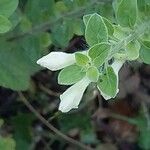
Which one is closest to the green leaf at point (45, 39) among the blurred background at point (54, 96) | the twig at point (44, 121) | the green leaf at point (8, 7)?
the blurred background at point (54, 96)

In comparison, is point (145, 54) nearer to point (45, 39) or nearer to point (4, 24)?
point (4, 24)

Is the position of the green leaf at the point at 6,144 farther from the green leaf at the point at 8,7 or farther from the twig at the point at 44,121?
the twig at the point at 44,121

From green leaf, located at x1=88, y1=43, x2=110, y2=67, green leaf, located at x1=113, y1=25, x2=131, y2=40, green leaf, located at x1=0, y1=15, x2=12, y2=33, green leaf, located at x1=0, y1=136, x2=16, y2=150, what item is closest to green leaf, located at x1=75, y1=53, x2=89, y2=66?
green leaf, located at x1=88, y1=43, x2=110, y2=67

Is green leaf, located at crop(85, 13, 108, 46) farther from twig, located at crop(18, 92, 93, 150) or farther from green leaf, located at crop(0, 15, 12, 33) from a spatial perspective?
twig, located at crop(18, 92, 93, 150)

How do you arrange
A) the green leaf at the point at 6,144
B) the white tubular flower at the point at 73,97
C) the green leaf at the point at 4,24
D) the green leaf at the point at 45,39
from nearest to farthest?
the white tubular flower at the point at 73,97, the green leaf at the point at 4,24, the green leaf at the point at 6,144, the green leaf at the point at 45,39

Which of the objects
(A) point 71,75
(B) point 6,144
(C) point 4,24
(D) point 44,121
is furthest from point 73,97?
(D) point 44,121

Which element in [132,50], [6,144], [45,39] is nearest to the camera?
[132,50]

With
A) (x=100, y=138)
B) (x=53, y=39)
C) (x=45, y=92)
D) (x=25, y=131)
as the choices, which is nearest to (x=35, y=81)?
(x=45, y=92)

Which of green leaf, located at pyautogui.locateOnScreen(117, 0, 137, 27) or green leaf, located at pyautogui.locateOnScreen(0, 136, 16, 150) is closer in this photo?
green leaf, located at pyautogui.locateOnScreen(117, 0, 137, 27)
